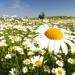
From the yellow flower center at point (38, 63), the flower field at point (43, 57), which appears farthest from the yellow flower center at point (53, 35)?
the yellow flower center at point (38, 63)

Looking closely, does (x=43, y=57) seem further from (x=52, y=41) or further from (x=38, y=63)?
(x=52, y=41)

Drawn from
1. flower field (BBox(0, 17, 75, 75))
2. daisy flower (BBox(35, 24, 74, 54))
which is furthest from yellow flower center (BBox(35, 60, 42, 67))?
daisy flower (BBox(35, 24, 74, 54))

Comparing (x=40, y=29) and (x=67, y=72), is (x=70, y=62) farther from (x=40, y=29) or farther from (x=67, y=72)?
(x=40, y=29)

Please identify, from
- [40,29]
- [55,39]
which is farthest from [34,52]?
[55,39]

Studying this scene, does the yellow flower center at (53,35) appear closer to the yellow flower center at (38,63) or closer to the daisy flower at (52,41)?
the daisy flower at (52,41)

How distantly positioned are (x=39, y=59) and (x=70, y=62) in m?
0.80

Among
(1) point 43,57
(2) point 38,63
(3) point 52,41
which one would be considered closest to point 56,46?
(3) point 52,41

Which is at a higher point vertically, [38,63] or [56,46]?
[56,46]

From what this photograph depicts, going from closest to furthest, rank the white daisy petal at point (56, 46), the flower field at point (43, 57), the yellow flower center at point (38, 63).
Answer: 1. the white daisy petal at point (56, 46)
2. the flower field at point (43, 57)
3. the yellow flower center at point (38, 63)

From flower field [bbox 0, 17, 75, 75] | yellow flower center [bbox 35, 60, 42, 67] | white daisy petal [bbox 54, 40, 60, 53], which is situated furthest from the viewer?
yellow flower center [bbox 35, 60, 42, 67]

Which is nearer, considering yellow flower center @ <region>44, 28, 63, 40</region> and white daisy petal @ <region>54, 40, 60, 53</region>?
white daisy petal @ <region>54, 40, 60, 53</region>

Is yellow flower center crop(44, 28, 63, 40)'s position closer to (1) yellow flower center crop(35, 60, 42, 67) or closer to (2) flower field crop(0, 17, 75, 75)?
(2) flower field crop(0, 17, 75, 75)

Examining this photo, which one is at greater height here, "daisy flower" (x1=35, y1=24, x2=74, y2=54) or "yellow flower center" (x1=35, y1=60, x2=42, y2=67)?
"daisy flower" (x1=35, y1=24, x2=74, y2=54)

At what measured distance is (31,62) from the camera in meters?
4.74
